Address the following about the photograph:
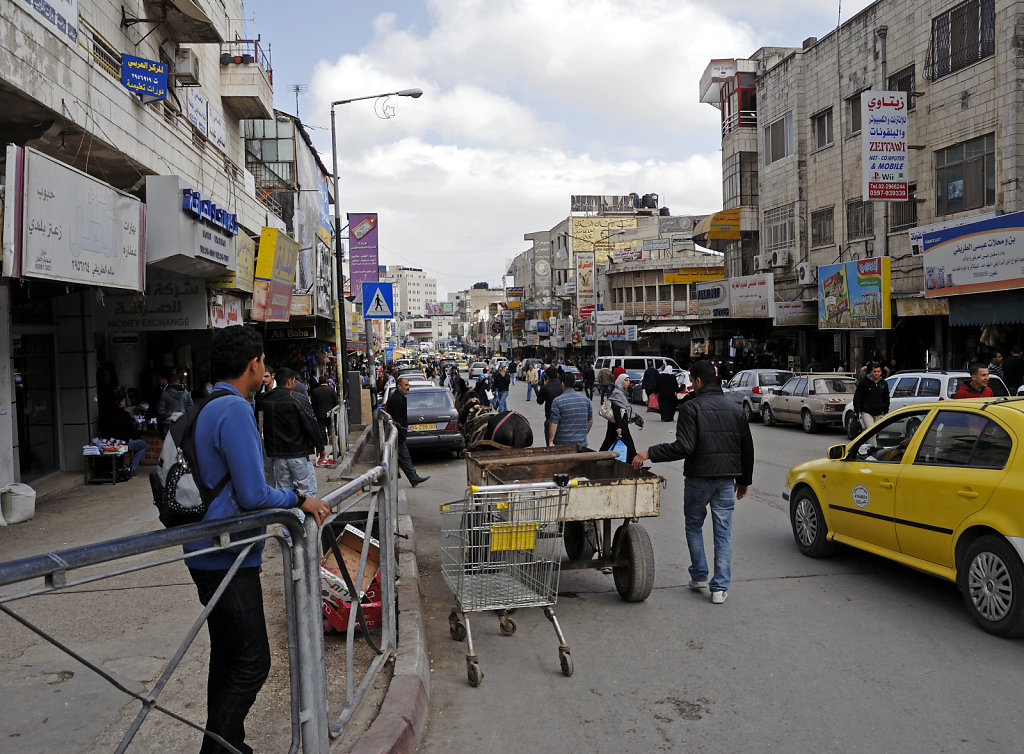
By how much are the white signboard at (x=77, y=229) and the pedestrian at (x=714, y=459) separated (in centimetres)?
631

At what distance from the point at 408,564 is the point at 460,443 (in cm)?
954

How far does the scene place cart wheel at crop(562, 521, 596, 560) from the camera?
7613 millimetres

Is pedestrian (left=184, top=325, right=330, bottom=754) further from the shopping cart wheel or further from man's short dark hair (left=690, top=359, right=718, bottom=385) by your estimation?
man's short dark hair (left=690, top=359, right=718, bottom=385)

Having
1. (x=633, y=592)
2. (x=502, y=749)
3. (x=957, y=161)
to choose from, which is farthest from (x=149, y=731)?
(x=957, y=161)

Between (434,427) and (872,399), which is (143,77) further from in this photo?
(872,399)

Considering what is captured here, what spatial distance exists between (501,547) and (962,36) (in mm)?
24135

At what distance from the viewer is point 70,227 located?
29.4ft

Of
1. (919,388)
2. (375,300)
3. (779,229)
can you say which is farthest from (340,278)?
(779,229)

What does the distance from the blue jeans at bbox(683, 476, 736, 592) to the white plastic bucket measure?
8165 mm

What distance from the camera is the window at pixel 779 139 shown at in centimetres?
3278

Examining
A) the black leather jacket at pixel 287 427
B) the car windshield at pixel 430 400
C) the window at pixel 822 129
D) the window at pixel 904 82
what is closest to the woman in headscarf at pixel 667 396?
the car windshield at pixel 430 400

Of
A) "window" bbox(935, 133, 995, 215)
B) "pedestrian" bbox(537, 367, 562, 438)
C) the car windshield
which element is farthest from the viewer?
"window" bbox(935, 133, 995, 215)

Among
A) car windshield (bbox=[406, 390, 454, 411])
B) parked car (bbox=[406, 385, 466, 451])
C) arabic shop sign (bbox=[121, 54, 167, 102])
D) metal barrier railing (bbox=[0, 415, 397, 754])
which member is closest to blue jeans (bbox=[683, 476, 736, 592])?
metal barrier railing (bbox=[0, 415, 397, 754])

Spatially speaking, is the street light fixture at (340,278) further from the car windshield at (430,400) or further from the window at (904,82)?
the window at (904,82)
